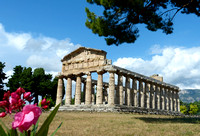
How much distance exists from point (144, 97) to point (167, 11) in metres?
24.1

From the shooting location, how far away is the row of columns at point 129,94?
31547 millimetres

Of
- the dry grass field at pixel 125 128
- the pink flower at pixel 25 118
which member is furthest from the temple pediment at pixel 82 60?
the pink flower at pixel 25 118

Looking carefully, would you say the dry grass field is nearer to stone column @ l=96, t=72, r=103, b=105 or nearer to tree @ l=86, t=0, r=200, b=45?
tree @ l=86, t=0, r=200, b=45

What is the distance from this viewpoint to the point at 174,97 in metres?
49.9

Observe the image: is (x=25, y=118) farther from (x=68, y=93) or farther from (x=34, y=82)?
(x=34, y=82)

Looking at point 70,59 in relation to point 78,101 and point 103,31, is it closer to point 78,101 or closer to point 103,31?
point 78,101

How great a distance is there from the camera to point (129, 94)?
34969 mm

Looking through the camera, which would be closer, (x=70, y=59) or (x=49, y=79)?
(x=70, y=59)

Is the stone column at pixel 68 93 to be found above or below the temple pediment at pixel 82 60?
below

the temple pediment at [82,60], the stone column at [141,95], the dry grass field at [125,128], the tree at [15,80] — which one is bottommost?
the dry grass field at [125,128]

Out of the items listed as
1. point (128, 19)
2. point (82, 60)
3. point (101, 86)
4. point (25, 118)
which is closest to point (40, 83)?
point (82, 60)

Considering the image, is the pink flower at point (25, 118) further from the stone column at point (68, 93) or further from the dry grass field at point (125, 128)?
the stone column at point (68, 93)

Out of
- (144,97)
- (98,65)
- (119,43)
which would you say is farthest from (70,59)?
(119,43)

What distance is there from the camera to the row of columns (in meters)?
31.5
